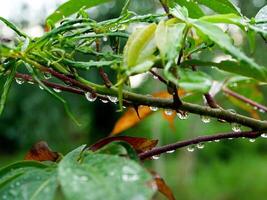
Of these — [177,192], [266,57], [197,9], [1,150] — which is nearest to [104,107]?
[1,150]

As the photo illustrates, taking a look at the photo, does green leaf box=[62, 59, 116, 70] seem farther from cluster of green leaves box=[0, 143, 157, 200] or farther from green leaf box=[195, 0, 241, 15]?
green leaf box=[195, 0, 241, 15]

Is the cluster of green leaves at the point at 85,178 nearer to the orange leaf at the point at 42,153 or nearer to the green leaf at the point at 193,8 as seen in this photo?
the orange leaf at the point at 42,153

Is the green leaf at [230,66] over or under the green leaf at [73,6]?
under

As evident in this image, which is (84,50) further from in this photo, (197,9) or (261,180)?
(261,180)

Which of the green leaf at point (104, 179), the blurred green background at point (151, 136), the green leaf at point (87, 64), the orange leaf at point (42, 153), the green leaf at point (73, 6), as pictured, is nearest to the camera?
the green leaf at point (104, 179)

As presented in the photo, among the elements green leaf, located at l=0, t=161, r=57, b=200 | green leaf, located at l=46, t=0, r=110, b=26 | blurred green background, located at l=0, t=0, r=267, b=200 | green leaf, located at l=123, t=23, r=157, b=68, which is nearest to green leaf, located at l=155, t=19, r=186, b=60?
green leaf, located at l=123, t=23, r=157, b=68

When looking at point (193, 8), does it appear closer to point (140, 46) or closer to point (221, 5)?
point (221, 5)

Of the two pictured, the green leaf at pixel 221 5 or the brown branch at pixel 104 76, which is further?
the green leaf at pixel 221 5

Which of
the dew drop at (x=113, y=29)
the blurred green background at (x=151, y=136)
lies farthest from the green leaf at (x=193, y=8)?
the blurred green background at (x=151, y=136)
